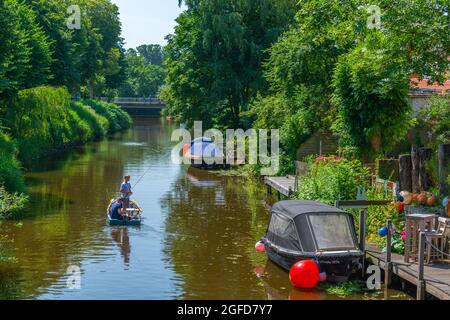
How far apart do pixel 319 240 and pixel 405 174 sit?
18.7 ft

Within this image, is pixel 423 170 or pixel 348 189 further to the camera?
pixel 348 189

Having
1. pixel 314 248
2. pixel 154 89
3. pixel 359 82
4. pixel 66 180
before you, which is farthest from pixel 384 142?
pixel 154 89

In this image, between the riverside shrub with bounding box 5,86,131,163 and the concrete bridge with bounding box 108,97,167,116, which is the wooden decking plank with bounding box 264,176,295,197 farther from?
the concrete bridge with bounding box 108,97,167,116

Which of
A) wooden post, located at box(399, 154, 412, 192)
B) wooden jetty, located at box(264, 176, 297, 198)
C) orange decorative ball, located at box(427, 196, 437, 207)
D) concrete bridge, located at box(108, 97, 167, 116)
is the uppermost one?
concrete bridge, located at box(108, 97, 167, 116)

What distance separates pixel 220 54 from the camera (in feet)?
182

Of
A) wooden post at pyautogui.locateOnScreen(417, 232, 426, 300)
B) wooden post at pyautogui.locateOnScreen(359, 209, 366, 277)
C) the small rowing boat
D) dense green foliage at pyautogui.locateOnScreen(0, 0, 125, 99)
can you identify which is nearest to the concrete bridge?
dense green foliage at pyautogui.locateOnScreen(0, 0, 125, 99)

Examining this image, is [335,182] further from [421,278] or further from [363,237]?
[421,278]

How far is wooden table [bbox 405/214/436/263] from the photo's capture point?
1959cm

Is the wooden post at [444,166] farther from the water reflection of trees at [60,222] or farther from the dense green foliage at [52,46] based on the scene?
the dense green foliage at [52,46]

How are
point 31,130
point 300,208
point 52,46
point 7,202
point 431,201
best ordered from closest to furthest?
point 300,208, point 431,201, point 7,202, point 31,130, point 52,46

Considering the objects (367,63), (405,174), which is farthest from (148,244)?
(367,63)

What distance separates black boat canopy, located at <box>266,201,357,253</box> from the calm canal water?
1.26 meters

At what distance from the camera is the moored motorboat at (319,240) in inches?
785
